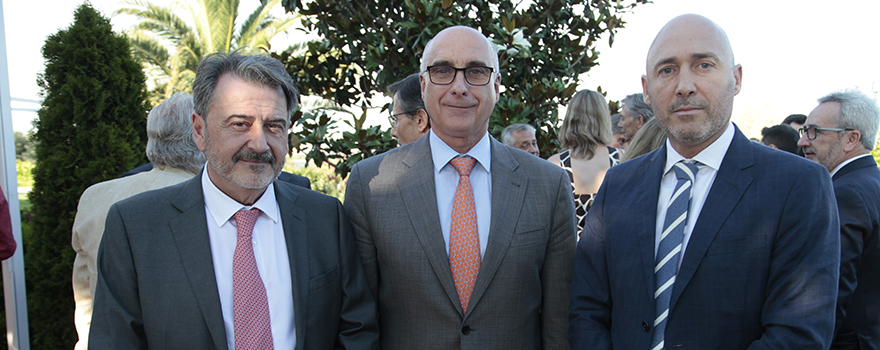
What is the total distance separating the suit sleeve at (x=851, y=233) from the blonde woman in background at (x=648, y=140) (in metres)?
0.93

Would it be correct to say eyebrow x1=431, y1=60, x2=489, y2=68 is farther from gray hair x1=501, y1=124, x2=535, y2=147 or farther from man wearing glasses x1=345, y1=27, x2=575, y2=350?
gray hair x1=501, y1=124, x2=535, y2=147

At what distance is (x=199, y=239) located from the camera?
5.60ft

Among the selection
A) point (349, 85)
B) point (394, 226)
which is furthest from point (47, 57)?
point (394, 226)

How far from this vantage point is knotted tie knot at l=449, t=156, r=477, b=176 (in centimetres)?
215

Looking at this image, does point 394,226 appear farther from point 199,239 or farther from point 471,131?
point 199,239

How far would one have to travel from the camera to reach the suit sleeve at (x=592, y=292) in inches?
73.0

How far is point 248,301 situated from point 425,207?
2.41 ft

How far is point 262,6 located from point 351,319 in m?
15.9

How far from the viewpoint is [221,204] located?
1795 millimetres

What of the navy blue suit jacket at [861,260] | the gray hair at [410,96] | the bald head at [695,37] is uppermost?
the gray hair at [410,96]

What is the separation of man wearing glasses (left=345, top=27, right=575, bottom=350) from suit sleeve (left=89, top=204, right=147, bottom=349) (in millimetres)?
803

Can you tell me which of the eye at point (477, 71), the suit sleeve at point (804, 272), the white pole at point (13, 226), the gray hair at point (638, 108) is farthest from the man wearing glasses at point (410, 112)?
the white pole at point (13, 226)

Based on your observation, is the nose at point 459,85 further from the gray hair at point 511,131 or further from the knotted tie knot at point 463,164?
the gray hair at point 511,131

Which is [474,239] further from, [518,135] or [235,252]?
[518,135]
